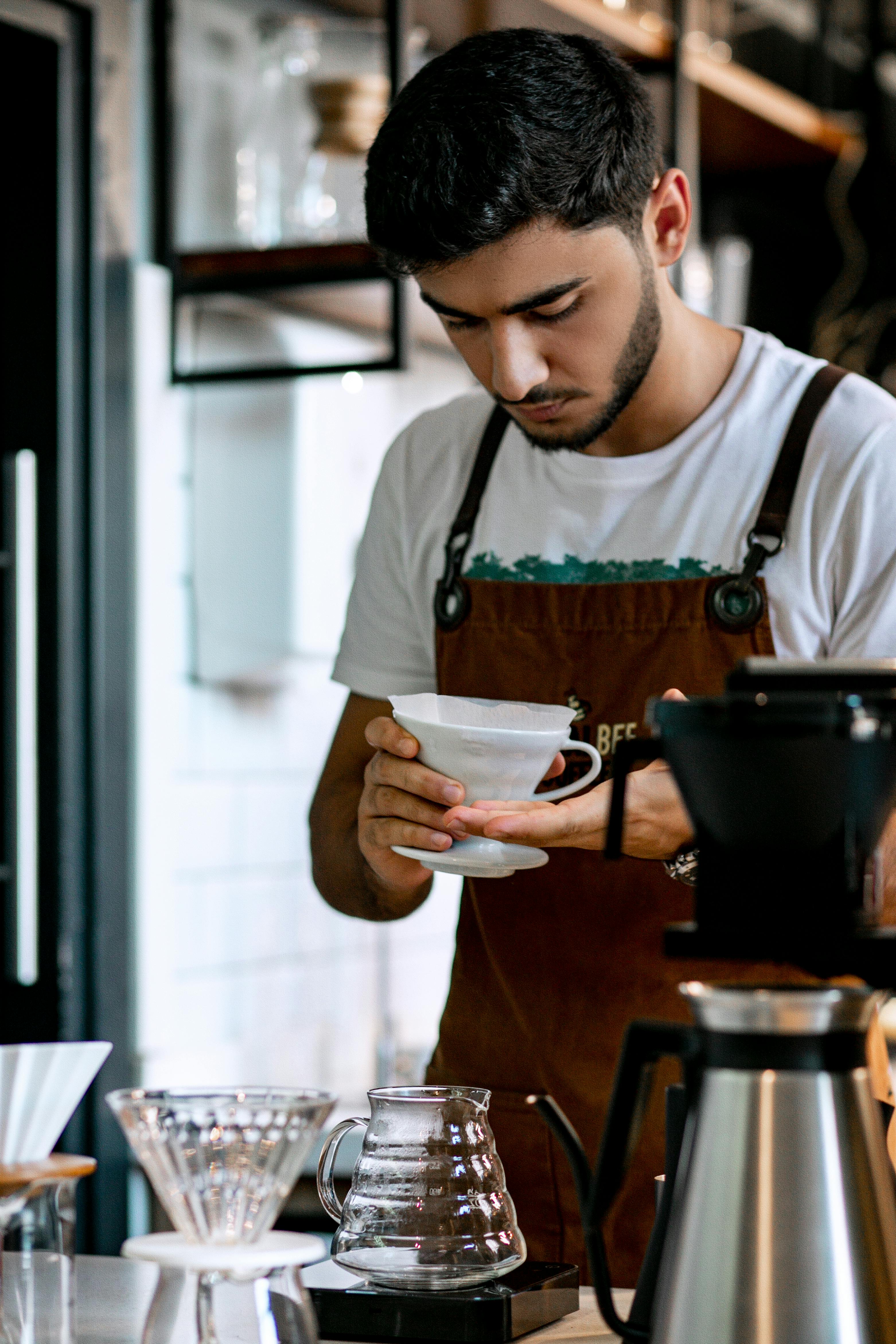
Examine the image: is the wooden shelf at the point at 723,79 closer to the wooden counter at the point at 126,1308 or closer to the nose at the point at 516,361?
the nose at the point at 516,361

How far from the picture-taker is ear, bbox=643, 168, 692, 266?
1640 millimetres

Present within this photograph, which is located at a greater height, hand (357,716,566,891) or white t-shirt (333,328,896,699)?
white t-shirt (333,328,896,699)

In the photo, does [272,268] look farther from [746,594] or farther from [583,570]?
[746,594]

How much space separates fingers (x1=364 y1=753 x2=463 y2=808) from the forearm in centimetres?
31

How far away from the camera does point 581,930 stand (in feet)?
5.42

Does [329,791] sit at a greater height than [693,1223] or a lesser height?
greater

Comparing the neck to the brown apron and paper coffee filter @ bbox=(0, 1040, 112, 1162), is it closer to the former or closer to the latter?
the brown apron

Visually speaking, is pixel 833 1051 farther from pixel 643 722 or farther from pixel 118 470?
pixel 118 470

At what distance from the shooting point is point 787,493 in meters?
1.60

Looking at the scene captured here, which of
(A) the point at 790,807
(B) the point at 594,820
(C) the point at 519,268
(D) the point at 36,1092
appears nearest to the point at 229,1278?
(D) the point at 36,1092

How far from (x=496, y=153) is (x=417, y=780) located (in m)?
0.55

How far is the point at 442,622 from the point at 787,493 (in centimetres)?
39

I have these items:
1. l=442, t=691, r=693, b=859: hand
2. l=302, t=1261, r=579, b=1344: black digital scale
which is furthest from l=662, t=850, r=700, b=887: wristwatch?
l=302, t=1261, r=579, b=1344: black digital scale

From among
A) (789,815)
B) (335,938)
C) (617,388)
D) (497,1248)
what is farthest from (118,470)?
(789,815)
